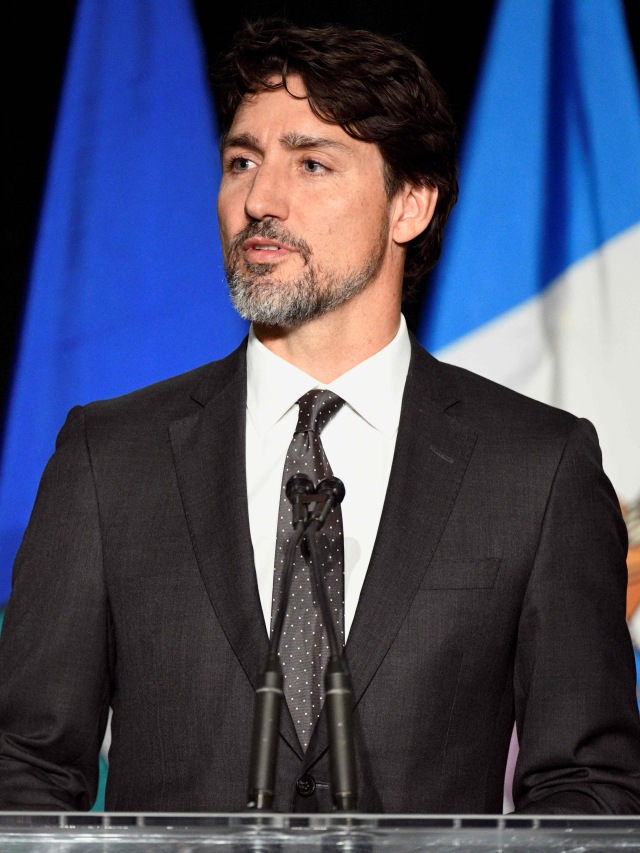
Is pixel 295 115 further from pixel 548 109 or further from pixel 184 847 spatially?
pixel 184 847

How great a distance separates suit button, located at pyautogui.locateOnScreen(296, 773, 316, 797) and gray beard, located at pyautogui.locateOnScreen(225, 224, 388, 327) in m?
0.71

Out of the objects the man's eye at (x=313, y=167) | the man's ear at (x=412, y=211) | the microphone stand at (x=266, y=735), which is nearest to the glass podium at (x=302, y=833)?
the microphone stand at (x=266, y=735)

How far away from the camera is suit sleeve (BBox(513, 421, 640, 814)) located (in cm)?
177

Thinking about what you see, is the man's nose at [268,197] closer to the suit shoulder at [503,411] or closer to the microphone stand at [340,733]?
the suit shoulder at [503,411]

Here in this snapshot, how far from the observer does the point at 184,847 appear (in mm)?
1101

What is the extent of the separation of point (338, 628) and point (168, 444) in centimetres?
44

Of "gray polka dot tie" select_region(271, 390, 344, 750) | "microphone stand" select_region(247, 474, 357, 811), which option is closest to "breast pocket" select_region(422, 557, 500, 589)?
"gray polka dot tie" select_region(271, 390, 344, 750)

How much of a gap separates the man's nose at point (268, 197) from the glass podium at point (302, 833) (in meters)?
1.07

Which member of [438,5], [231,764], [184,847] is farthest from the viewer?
[438,5]

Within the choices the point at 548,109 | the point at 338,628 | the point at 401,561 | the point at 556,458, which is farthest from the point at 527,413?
the point at 548,109

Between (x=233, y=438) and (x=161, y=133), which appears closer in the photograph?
(x=233, y=438)

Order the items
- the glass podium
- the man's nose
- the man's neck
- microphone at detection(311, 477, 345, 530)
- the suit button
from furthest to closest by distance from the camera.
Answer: the man's neck < the man's nose < the suit button < microphone at detection(311, 477, 345, 530) < the glass podium

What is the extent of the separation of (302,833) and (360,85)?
1.35 meters

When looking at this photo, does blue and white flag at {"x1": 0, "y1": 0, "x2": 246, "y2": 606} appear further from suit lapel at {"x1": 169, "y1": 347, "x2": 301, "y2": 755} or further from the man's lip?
the man's lip
